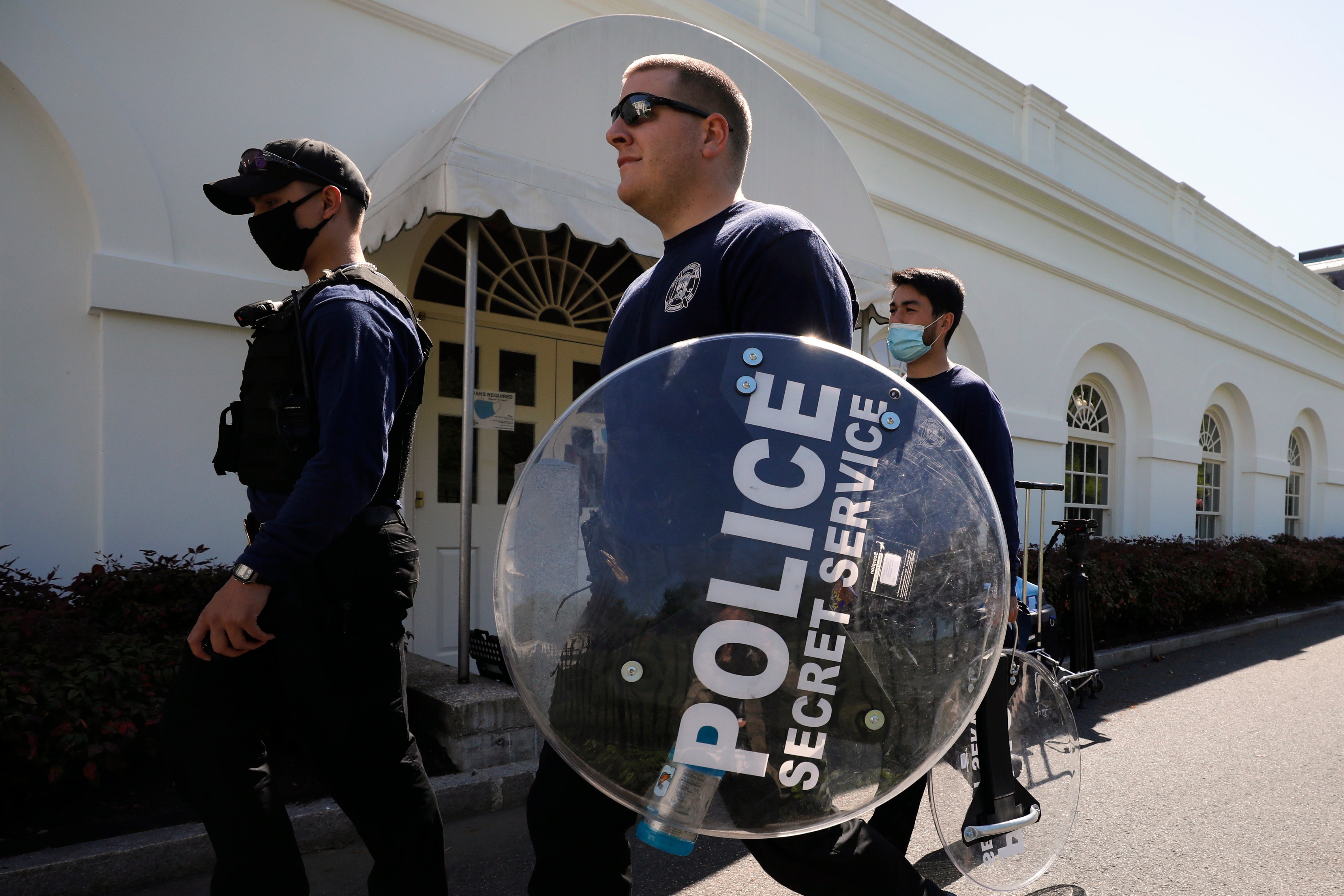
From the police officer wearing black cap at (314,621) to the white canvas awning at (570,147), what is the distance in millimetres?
2242

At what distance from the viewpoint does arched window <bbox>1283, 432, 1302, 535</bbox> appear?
17.2 meters

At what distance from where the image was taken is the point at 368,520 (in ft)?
6.11

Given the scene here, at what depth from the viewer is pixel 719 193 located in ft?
5.59

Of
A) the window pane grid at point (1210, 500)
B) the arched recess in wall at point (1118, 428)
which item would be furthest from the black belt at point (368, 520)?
the window pane grid at point (1210, 500)

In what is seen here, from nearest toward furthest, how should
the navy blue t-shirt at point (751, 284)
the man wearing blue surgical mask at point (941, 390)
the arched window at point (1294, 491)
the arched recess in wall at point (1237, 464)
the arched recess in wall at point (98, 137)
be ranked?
the navy blue t-shirt at point (751, 284) → the man wearing blue surgical mask at point (941, 390) → the arched recess in wall at point (98, 137) → the arched recess in wall at point (1237, 464) → the arched window at point (1294, 491)

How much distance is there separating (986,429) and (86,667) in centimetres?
336

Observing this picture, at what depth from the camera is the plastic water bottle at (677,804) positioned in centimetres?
117

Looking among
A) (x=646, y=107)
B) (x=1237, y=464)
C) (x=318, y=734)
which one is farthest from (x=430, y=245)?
(x=1237, y=464)

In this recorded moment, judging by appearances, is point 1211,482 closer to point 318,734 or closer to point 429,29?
point 429,29

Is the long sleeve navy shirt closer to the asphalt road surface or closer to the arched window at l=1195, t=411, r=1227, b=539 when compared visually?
the asphalt road surface

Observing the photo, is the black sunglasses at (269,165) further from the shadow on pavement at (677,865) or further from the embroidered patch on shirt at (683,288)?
the shadow on pavement at (677,865)

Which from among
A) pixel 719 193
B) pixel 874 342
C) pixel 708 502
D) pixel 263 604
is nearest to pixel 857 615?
pixel 708 502

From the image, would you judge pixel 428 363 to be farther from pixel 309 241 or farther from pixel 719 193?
pixel 719 193

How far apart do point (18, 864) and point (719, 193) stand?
294 centimetres
